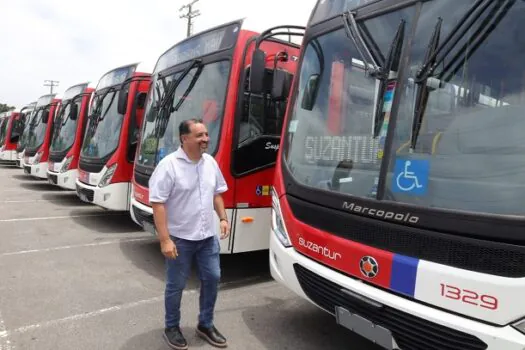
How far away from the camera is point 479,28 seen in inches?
93.9

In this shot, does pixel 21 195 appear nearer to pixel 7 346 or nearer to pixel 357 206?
pixel 7 346

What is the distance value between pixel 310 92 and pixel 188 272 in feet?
5.70

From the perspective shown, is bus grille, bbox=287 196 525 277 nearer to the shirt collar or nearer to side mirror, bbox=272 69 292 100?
the shirt collar

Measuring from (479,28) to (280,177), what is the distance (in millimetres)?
1797

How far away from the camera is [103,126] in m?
8.09

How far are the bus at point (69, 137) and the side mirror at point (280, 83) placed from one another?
22.3ft

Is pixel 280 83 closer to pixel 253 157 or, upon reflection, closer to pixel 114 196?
pixel 253 157

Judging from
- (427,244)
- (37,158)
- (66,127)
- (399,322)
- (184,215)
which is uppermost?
(66,127)

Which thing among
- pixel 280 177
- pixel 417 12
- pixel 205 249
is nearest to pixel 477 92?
pixel 417 12

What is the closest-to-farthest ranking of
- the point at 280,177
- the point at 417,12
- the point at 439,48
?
the point at 439,48 → the point at 417,12 → the point at 280,177

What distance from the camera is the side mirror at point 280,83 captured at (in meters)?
4.21

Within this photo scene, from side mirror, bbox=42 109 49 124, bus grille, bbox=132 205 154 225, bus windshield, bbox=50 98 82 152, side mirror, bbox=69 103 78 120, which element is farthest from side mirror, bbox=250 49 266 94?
side mirror, bbox=42 109 49 124

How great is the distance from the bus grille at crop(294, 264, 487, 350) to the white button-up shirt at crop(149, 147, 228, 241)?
0.85m

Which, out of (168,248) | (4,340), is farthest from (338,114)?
(4,340)
